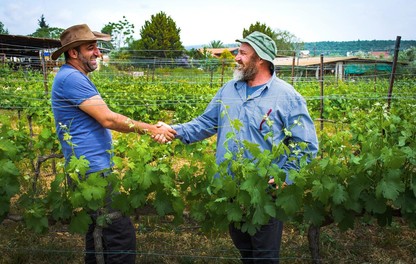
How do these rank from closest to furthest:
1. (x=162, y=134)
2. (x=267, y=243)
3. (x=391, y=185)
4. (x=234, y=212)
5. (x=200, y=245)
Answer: (x=391, y=185), (x=234, y=212), (x=267, y=243), (x=162, y=134), (x=200, y=245)

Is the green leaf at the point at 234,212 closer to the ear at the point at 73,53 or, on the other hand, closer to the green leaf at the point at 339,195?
the green leaf at the point at 339,195

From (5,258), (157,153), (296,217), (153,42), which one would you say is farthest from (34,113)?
(153,42)

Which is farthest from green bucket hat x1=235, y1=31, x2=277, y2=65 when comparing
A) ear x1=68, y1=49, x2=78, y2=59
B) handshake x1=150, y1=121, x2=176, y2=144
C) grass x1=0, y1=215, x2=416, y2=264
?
grass x1=0, y1=215, x2=416, y2=264

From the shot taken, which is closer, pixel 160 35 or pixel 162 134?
pixel 162 134

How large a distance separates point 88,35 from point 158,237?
2.15 metres

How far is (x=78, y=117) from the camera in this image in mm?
2752

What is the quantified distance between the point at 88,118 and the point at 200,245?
1832 millimetres

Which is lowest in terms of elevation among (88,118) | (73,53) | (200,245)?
(200,245)

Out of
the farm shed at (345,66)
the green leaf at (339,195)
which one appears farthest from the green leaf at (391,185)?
the farm shed at (345,66)

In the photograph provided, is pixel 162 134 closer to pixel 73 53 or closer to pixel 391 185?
pixel 73 53

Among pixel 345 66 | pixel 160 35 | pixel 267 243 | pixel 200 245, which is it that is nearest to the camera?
pixel 267 243

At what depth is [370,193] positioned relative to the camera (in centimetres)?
244

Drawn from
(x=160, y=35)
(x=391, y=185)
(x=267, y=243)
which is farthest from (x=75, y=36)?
(x=160, y=35)

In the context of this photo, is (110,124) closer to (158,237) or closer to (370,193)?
(370,193)
